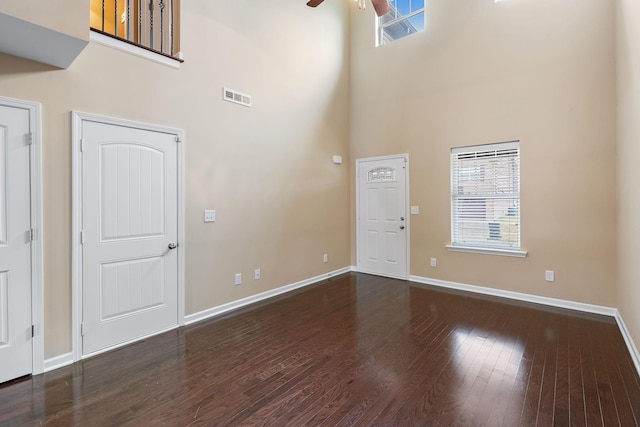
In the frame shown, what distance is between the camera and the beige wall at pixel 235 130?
260 cm

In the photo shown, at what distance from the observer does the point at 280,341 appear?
9.96 feet

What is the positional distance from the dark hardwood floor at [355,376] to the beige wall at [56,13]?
249cm

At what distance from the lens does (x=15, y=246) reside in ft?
7.82

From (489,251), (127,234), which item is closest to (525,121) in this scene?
(489,251)

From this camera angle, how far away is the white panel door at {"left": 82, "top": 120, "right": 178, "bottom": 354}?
277cm

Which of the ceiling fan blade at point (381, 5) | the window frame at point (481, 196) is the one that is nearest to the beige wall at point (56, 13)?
the ceiling fan blade at point (381, 5)

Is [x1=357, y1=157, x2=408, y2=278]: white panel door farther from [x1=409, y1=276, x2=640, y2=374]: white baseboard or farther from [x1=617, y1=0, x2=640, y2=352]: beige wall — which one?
[x1=617, y1=0, x2=640, y2=352]: beige wall

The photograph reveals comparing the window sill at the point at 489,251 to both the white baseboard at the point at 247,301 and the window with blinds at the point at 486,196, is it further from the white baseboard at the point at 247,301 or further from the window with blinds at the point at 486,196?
the white baseboard at the point at 247,301

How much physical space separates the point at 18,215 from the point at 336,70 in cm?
472

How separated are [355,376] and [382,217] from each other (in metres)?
3.35

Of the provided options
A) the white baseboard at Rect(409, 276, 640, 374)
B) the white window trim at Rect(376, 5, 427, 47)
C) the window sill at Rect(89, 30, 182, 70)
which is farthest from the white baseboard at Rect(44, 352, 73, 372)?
the white window trim at Rect(376, 5, 427, 47)

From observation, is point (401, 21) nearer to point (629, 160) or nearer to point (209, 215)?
point (629, 160)

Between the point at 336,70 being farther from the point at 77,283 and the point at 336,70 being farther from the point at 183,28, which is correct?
the point at 77,283

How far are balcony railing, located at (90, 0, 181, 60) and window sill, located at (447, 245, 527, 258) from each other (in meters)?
4.31
